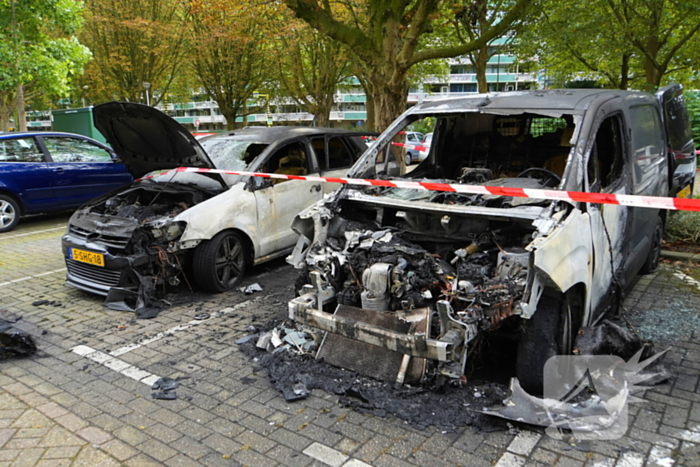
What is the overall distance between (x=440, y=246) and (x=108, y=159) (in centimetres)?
847

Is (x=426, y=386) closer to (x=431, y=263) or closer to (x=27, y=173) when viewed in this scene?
(x=431, y=263)

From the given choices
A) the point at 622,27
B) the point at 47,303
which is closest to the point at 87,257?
the point at 47,303

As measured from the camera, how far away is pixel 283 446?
123 inches

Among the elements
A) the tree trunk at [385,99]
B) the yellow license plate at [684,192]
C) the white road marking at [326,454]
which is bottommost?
the white road marking at [326,454]

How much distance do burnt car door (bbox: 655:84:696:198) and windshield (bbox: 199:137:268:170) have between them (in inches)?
192

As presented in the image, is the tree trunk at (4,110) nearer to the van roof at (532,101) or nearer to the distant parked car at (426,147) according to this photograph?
the distant parked car at (426,147)

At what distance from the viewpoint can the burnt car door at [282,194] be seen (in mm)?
6281

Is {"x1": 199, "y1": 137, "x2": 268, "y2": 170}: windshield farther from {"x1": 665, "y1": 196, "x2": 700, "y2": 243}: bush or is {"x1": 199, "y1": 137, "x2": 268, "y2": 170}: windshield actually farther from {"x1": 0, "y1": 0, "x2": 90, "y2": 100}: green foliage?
{"x1": 0, "y1": 0, "x2": 90, "y2": 100}: green foliage

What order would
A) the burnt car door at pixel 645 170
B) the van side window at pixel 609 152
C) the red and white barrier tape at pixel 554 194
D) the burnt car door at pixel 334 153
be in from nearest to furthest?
the red and white barrier tape at pixel 554 194
the van side window at pixel 609 152
the burnt car door at pixel 645 170
the burnt car door at pixel 334 153

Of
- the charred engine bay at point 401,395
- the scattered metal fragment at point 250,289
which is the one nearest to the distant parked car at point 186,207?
the scattered metal fragment at point 250,289

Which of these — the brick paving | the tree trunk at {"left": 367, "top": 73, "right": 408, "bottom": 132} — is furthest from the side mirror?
the tree trunk at {"left": 367, "top": 73, "right": 408, "bottom": 132}

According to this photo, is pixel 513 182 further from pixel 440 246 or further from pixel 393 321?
pixel 393 321

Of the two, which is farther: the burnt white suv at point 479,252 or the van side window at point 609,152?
the van side window at point 609,152

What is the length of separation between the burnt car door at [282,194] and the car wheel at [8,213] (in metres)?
5.76
